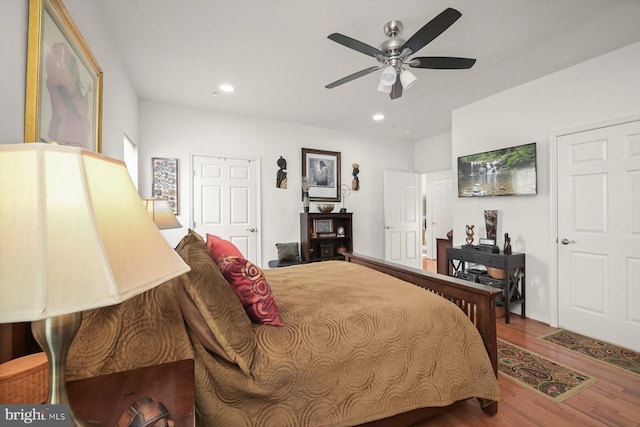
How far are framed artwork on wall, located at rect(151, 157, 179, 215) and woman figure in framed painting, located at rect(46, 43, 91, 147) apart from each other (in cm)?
228

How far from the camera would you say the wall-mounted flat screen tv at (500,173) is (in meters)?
3.22

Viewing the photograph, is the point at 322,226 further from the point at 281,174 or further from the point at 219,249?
the point at 219,249

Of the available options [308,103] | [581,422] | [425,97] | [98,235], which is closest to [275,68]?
[308,103]

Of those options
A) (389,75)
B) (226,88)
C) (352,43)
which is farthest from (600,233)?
(226,88)

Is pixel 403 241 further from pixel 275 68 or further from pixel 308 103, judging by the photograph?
pixel 275 68

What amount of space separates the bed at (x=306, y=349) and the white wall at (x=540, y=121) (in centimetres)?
210

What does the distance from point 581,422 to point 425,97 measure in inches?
133

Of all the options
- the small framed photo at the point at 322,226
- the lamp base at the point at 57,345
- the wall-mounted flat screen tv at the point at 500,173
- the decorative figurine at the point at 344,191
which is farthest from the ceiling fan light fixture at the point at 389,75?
the decorative figurine at the point at 344,191

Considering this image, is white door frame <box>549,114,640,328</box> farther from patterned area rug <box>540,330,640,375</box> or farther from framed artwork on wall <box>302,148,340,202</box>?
framed artwork on wall <box>302,148,340,202</box>

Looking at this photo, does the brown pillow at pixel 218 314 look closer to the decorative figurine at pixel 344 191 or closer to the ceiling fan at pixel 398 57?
the ceiling fan at pixel 398 57

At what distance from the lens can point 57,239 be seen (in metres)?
0.48

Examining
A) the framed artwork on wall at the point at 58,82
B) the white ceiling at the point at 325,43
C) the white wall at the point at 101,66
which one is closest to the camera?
the white wall at the point at 101,66

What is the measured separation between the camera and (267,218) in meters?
4.41

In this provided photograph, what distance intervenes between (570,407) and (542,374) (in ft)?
1.23
